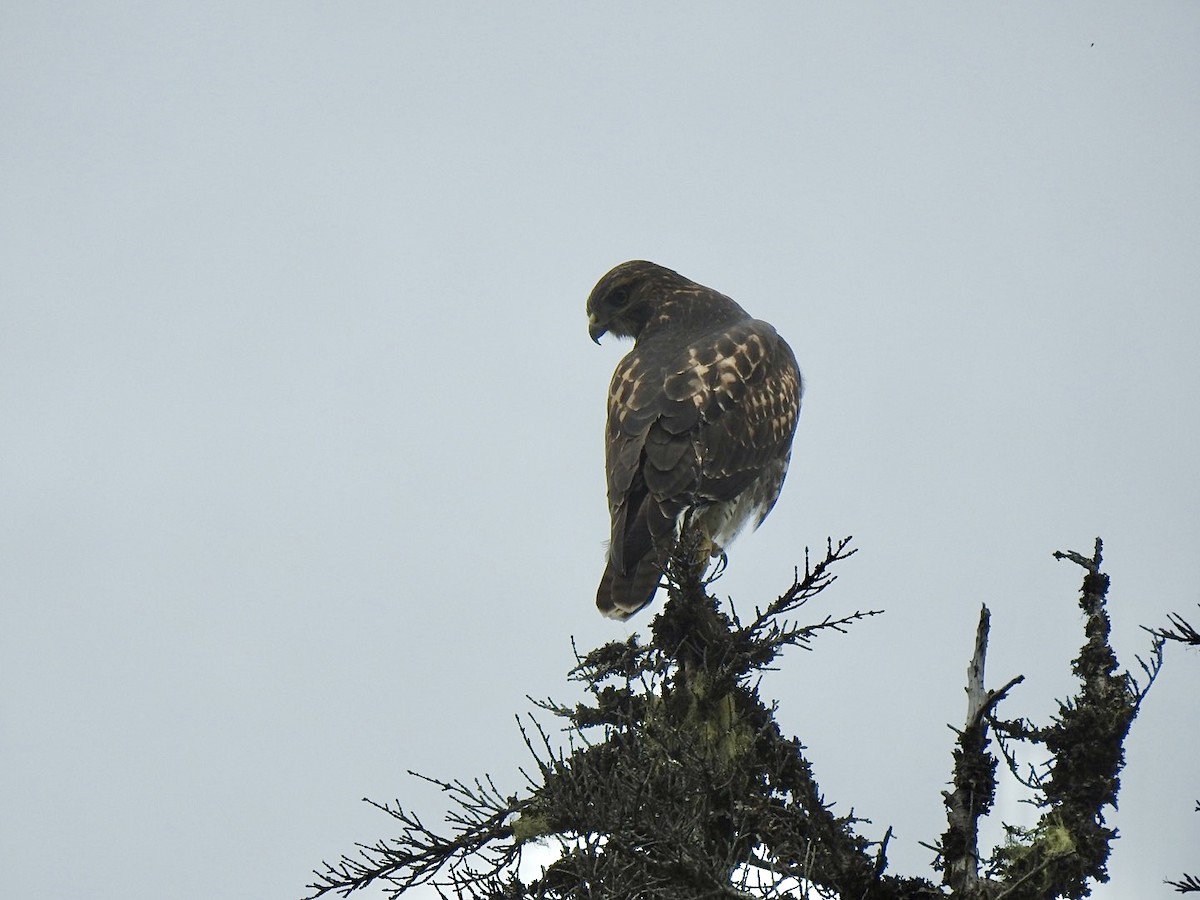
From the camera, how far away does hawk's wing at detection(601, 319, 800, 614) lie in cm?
702

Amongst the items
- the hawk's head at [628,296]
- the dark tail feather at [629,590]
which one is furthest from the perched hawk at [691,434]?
the hawk's head at [628,296]

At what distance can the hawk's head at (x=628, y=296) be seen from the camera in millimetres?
9992

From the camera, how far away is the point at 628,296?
10094 mm

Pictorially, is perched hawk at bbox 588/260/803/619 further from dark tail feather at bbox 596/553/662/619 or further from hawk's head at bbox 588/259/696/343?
hawk's head at bbox 588/259/696/343

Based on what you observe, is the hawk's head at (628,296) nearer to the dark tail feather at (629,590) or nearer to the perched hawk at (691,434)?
the perched hawk at (691,434)

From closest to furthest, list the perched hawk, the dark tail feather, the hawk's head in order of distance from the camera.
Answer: the dark tail feather < the perched hawk < the hawk's head

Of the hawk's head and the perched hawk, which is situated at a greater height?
the hawk's head

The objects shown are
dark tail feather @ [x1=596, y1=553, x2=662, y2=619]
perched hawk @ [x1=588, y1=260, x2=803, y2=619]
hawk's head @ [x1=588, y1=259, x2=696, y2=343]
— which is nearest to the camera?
dark tail feather @ [x1=596, y1=553, x2=662, y2=619]

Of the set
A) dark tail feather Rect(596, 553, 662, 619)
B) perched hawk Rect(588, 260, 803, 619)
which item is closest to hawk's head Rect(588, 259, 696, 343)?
perched hawk Rect(588, 260, 803, 619)

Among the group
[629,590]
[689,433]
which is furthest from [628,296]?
[629,590]

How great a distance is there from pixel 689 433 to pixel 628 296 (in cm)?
275

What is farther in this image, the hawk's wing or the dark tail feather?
the hawk's wing

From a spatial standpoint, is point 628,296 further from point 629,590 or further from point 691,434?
point 629,590

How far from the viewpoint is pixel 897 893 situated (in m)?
4.16
